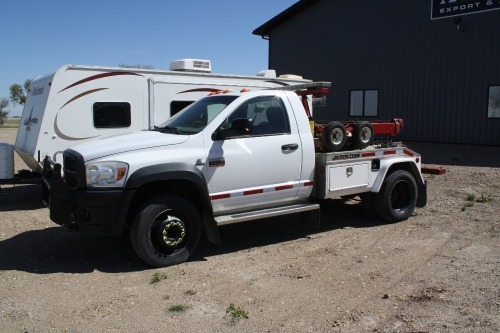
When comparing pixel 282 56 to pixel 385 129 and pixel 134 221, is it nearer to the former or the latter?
pixel 385 129

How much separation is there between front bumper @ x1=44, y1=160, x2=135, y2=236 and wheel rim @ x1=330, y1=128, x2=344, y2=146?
2.91 m

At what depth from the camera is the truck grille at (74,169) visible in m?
5.27

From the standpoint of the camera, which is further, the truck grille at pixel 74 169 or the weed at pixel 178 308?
the truck grille at pixel 74 169

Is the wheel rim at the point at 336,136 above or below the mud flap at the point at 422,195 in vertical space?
above

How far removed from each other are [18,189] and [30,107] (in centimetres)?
194

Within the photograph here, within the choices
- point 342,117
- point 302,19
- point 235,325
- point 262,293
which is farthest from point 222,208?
point 302,19

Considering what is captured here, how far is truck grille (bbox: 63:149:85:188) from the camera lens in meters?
5.27

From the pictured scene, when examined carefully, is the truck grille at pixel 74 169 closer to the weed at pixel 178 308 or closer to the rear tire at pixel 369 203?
the weed at pixel 178 308

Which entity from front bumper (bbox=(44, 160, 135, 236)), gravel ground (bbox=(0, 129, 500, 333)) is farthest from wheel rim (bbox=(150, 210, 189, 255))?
front bumper (bbox=(44, 160, 135, 236))

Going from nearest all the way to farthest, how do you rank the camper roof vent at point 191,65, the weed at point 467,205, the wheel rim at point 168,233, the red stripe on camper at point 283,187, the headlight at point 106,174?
the headlight at point 106,174, the wheel rim at point 168,233, the red stripe on camper at point 283,187, the weed at point 467,205, the camper roof vent at point 191,65

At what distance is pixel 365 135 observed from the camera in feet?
23.8

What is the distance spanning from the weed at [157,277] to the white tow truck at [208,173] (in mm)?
237

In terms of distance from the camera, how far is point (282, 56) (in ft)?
77.3

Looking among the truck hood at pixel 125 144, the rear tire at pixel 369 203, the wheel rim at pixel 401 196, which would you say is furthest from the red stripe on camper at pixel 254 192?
the wheel rim at pixel 401 196
